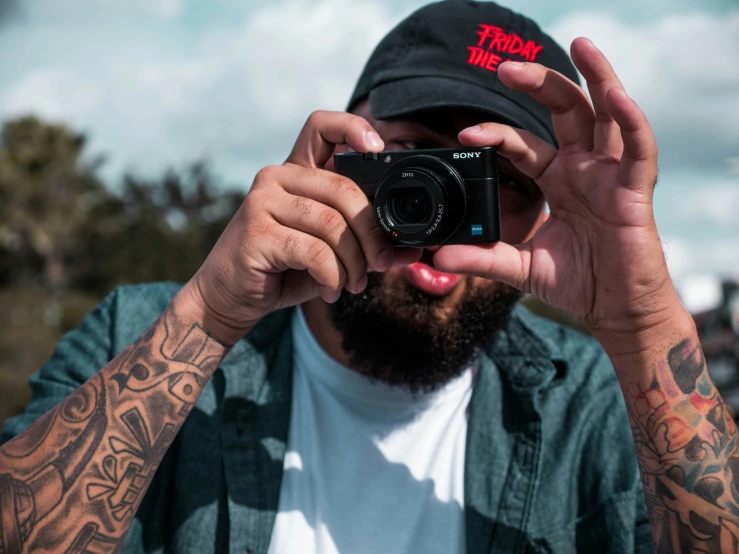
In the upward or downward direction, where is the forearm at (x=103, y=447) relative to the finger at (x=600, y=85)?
downward

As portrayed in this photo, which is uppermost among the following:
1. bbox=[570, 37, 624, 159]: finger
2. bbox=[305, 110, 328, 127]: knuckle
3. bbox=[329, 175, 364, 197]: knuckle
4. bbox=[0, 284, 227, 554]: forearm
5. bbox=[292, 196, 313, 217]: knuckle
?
bbox=[570, 37, 624, 159]: finger

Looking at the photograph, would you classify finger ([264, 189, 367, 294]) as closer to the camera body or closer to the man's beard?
the camera body

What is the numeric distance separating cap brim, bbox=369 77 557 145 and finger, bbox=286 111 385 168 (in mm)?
321

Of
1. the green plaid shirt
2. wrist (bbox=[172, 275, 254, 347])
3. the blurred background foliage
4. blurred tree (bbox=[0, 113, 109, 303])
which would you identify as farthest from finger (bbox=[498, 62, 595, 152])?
blurred tree (bbox=[0, 113, 109, 303])

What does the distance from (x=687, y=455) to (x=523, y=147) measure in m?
0.96

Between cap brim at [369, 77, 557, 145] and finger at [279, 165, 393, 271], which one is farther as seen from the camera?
cap brim at [369, 77, 557, 145]

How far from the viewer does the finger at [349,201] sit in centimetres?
210

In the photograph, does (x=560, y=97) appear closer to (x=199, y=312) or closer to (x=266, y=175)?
(x=266, y=175)

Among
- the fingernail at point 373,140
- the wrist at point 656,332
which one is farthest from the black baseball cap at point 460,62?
the wrist at point 656,332

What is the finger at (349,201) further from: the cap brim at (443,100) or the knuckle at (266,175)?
the cap brim at (443,100)

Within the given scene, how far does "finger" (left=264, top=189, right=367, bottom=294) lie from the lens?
2.11 metres

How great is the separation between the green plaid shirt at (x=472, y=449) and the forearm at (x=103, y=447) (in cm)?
30

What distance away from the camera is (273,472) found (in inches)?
95.4

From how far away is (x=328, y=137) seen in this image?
231 cm
